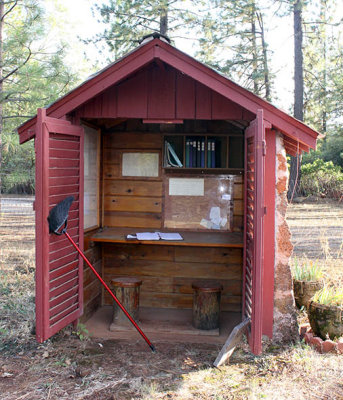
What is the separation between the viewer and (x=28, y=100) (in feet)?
27.2


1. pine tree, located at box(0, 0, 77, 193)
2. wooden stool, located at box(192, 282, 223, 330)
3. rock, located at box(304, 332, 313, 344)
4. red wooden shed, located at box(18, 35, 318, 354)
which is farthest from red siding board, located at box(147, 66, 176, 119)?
pine tree, located at box(0, 0, 77, 193)

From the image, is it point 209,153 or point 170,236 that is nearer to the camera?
point 170,236

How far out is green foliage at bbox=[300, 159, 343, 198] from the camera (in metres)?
17.9

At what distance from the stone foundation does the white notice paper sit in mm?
1329

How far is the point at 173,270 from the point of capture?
5.73 m

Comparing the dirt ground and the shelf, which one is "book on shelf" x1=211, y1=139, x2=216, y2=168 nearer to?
the shelf

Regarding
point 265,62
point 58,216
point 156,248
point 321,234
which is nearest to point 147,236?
point 156,248

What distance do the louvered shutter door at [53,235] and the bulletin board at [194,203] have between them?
1.34 metres

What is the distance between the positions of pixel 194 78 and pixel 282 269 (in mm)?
1992

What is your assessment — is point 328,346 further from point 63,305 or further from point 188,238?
point 63,305

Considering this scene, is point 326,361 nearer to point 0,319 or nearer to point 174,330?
point 174,330

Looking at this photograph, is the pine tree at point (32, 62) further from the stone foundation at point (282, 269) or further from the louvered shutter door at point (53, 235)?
the stone foundation at point (282, 269)

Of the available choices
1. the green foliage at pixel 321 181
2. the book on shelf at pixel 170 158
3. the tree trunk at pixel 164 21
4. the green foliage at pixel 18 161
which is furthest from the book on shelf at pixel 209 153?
the green foliage at pixel 321 181

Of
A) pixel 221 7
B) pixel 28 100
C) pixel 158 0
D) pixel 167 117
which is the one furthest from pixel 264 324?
pixel 221 7
